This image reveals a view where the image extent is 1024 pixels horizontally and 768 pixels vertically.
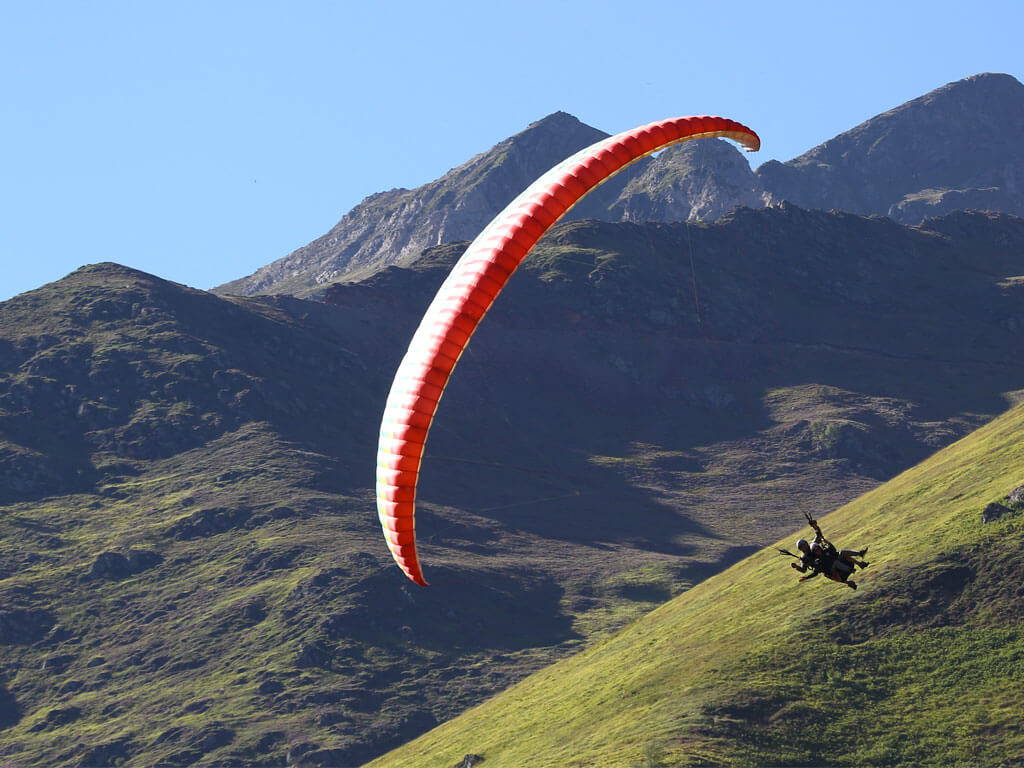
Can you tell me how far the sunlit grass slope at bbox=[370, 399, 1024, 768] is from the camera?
9119 cm

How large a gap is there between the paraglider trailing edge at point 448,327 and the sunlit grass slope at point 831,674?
51700mm

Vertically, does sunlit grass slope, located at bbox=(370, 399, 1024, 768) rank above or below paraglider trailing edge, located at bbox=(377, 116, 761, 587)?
below

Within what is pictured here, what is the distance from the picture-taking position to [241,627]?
190 m

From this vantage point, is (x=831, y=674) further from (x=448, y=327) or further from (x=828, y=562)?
(x=448, y=327)

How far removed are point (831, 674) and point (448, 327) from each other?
6882cm

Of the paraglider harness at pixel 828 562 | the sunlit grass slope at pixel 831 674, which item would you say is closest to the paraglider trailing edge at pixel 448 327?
the paraglider harness at pixel 828 562

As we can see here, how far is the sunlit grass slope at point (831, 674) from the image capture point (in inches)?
3590

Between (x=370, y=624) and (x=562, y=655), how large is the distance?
2580cm

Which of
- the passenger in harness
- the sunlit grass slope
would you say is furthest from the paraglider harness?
the sunlit grass slope

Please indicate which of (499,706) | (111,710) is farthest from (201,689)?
(499,706)

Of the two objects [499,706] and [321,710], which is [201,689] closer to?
[321,710]

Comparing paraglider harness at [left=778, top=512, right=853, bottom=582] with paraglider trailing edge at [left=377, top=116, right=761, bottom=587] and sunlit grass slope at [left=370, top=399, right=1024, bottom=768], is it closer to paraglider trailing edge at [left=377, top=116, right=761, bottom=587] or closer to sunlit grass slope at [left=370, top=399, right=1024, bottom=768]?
paraglider trailing edge at [left=377, top=116, right=761, bottom=587]

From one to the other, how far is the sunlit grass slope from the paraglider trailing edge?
51700 millimetres

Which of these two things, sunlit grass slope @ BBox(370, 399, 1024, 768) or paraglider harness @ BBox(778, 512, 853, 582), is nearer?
paraglider harness @ BBox(778, 512, 853, 582)
